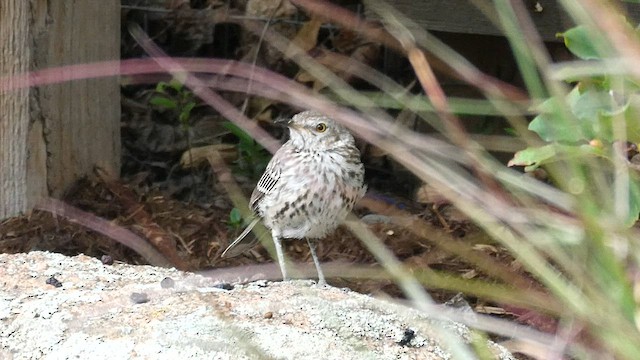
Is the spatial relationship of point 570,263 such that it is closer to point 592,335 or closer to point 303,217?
point 592,335

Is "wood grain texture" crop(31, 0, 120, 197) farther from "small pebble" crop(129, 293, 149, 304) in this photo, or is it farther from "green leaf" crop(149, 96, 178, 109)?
"small pebble" crop(129, 293, 149, 304)

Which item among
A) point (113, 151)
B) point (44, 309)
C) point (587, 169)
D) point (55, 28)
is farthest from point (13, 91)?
point (587, 169)

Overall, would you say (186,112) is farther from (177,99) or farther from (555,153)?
(555,153)

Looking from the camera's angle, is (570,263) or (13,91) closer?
(570,263)


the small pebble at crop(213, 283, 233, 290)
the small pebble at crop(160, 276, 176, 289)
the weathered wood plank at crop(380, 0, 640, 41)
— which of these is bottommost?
the small pebble at crop(213, 283, 233, 290)

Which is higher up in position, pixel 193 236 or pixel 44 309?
pixel 44 309

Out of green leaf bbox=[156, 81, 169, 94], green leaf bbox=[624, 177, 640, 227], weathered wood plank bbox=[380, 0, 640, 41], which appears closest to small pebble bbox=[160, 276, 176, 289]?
green leaf bbox=[624, 177, 640, 227]

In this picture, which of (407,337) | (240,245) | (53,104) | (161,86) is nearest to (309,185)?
(240,245)
